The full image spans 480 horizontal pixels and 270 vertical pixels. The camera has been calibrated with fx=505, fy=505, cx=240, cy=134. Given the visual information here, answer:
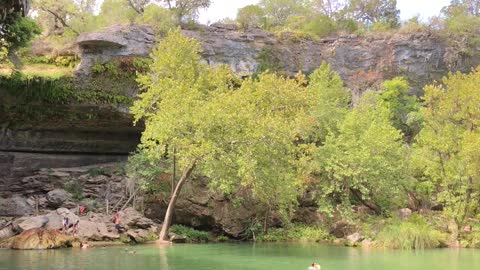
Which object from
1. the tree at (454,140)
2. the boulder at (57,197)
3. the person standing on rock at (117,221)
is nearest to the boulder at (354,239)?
the tree at (454,140)

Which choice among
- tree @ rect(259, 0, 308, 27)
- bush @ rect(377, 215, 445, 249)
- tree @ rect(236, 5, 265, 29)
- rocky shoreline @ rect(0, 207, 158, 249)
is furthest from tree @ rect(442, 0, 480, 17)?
rocky shoreline @ rect(0, 207, 158, 249)

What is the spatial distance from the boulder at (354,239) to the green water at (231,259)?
3065mm

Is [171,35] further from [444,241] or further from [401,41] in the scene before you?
[401,41]

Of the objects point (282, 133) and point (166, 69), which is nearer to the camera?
point (282, 133)

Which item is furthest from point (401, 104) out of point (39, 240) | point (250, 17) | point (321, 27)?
point (39, 240)

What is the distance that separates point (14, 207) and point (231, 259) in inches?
596

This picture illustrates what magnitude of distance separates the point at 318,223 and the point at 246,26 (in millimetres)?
18400

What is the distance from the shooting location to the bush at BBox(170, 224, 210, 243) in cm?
2769

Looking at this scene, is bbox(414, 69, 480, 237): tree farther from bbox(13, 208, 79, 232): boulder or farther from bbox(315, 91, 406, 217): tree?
bbox(13, 208, 79, 232): boulder

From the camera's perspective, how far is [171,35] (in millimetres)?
27391

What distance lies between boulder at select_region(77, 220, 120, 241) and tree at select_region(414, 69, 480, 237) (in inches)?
702

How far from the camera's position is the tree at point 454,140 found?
90.3 feet

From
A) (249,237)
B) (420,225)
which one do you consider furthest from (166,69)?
(420,225)

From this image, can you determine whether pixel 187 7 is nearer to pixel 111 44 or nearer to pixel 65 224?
pixel 111 44
